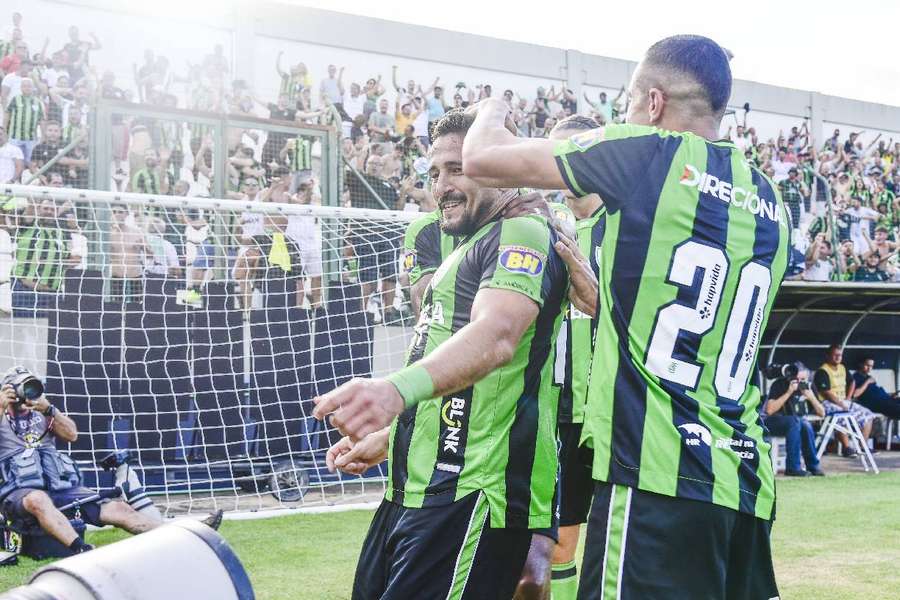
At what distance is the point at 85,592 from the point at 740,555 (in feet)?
5.60

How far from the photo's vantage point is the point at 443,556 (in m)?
2.56

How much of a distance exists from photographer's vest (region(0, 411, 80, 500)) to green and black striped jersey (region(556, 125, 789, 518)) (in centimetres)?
589

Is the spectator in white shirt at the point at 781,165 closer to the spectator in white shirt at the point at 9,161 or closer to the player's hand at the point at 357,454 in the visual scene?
the spectator in white shirt at the point at 9,161

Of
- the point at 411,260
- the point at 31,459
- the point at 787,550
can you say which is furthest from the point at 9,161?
the point at 787,550

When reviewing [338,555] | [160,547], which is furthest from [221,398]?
[160,547]

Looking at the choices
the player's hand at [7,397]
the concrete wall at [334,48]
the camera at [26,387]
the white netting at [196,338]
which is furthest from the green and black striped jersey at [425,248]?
the concrete wall at [334,48]

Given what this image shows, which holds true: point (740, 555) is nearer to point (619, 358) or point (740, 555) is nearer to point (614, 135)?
point (619, 358)

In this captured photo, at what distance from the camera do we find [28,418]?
24.1 ft

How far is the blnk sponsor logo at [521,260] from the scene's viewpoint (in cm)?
257

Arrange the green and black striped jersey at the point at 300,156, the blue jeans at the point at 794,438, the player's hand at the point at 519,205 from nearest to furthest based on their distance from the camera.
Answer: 1. the player's hand at the point at 519,205
2. the green and black striped jersey at the point at 300,156
3. the blue jeans at the point at 794,438

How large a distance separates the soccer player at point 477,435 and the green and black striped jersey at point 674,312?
30 cm

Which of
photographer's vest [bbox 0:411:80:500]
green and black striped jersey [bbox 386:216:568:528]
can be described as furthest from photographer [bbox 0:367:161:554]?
green and black striped jersey [bbox 386:216:568:528]

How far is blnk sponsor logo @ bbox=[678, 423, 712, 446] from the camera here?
230 centimetres

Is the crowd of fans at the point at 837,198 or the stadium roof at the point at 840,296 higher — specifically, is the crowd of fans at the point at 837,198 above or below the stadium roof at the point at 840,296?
above
